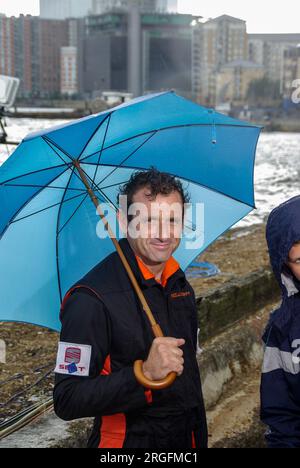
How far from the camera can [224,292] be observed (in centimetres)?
575

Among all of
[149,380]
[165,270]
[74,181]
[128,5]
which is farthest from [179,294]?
[128,5]

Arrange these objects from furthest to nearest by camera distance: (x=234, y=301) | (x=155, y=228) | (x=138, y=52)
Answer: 1. (x=138, y=52)
2. (x=234, y=301)
3. (x=155, y=228)

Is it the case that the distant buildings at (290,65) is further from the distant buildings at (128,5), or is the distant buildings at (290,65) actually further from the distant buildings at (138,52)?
the distant buildings at (128,5)

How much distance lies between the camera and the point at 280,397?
2354mm

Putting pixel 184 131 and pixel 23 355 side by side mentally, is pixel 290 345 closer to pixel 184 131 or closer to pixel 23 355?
pixel 184 131

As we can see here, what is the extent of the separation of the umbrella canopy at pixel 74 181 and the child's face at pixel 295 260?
0.72m

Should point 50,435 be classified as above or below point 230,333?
above

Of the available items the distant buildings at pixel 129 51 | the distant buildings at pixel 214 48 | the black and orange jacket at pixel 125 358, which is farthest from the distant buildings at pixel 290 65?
the black and orange jacket at pixel 125 358

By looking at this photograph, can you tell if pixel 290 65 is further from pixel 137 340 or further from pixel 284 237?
pixel 137 340

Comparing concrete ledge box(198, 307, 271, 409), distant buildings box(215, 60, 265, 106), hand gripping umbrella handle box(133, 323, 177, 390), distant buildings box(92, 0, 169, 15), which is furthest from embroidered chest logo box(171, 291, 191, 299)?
distant buildings box(92, 0, 169, 15)

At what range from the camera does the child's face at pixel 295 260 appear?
236cm

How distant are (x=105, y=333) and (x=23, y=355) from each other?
2.85 meters

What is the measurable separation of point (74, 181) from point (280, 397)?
109 cm

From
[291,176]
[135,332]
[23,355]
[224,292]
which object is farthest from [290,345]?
[291,176]
